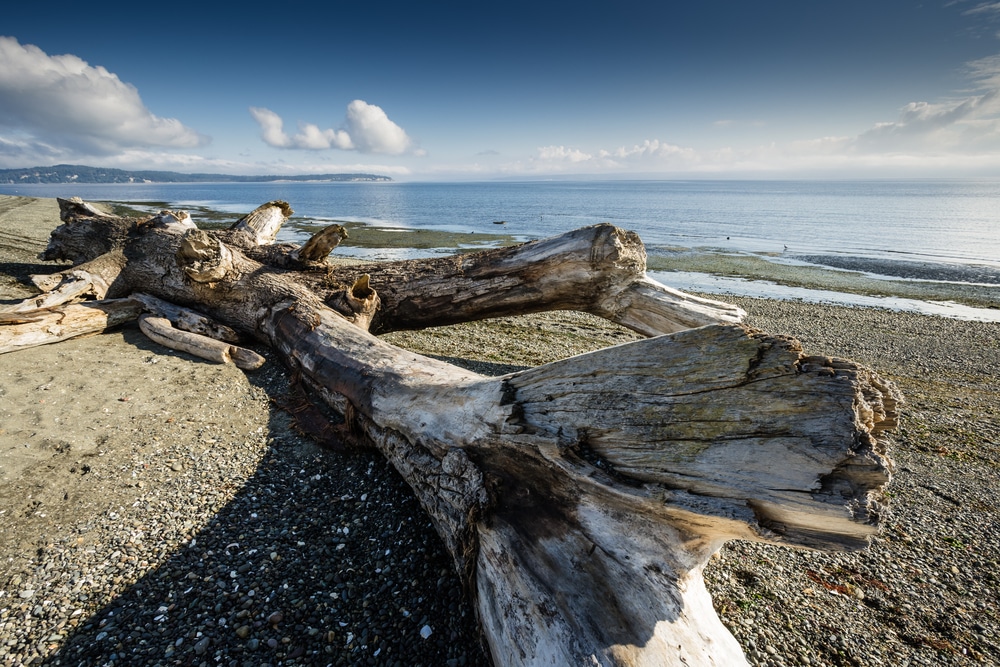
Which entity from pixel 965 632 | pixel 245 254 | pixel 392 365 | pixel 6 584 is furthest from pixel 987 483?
pixel 245 254

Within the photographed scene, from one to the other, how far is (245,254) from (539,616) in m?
8.10

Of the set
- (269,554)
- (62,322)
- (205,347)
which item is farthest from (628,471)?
(62,322)

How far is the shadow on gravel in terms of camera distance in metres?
3.01

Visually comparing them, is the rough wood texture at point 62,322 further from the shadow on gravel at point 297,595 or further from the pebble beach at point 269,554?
the shadow on gravel at point 297,595

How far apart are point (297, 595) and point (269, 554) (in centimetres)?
53

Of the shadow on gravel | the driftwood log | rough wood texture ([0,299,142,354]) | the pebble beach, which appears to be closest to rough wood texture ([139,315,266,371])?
the pebble beach

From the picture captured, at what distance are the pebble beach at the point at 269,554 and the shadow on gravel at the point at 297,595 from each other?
0.01 meters

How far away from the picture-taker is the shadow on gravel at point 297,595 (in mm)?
3006

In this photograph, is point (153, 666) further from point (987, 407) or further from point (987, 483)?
point (987, 407)

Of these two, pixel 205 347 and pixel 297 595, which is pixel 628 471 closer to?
pixel 297 595

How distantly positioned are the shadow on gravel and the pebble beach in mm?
13

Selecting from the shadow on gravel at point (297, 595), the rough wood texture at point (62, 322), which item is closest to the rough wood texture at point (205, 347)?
the rough wood texture at point (62, 322)

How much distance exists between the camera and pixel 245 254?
27.7 ft

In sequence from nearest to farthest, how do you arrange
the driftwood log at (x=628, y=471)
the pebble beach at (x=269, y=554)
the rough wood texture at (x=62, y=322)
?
1. the driftwood log at (x=628, y=471)
2. the pebble beach at (x=269, y=554)
3. the rough wood texture at (x=62, y=322)
